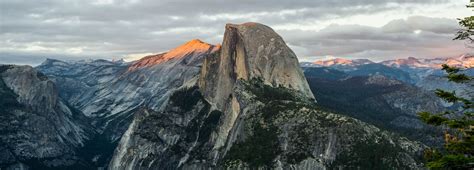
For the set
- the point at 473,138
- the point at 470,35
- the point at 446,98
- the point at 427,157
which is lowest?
the point at 427,157

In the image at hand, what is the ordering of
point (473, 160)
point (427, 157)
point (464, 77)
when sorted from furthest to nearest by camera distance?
point (427, 157) → point (464, 77) → point (473, 160)

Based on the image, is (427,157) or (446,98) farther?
(427,157)

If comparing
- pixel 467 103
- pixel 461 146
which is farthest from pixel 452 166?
pixel 467 103

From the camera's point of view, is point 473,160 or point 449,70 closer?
point 473,160

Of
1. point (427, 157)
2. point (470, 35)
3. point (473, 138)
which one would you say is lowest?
point (427, 157)

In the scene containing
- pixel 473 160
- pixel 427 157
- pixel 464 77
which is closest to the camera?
pixel 473 160

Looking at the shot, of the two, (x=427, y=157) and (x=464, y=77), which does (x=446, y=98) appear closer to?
(x=464, y=77)

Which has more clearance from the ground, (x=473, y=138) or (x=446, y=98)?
(x=446, y=98)

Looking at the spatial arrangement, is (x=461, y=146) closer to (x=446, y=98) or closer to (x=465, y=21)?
(x=446, y=98)

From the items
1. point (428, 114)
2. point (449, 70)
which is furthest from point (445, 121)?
point (449, 70)
